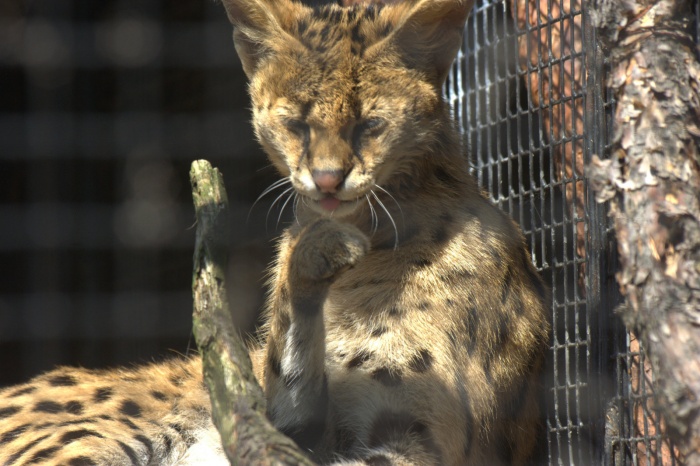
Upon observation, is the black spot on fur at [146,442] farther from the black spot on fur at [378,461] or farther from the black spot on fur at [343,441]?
the black spot on fur at [378,461]

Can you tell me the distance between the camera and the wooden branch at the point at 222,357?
2008 millimetres

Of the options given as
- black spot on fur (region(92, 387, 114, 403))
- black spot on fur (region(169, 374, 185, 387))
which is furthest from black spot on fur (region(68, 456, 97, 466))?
black spot on fur (region(169, 374, 185, 387))

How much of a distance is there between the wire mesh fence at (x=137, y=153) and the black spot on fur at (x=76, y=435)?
1.59m

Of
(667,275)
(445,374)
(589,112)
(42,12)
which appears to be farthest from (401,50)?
(42,12)

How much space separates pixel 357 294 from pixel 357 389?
282 mm

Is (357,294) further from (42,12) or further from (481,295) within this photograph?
(42,12)

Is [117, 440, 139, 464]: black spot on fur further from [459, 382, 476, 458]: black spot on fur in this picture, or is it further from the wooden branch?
[459, 382, 476, 458]: black spot on fur

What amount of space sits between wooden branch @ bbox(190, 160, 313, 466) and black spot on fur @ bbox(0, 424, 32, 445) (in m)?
1.03

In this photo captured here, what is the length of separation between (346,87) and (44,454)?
135cm

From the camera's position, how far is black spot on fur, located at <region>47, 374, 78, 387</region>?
3.26 meters

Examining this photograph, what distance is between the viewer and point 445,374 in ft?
8.79

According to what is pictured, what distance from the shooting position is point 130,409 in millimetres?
3176

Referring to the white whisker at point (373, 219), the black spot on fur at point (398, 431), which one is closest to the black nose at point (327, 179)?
the white whisker at point (373, 219)

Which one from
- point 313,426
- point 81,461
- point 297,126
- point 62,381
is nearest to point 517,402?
point 313,426
